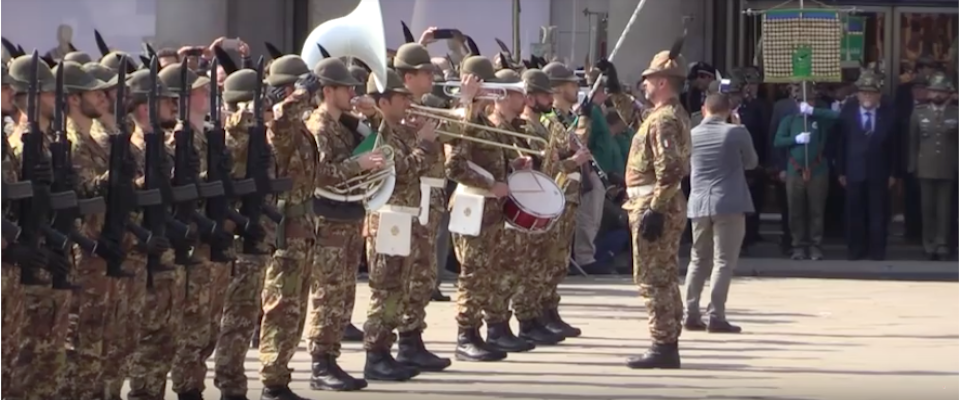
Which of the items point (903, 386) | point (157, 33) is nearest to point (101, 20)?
point (157, 33)

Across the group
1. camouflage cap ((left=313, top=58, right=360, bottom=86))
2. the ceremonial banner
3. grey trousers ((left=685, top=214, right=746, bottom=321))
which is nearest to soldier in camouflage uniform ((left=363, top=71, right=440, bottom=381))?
camouflage cap ((left=313, top=58, right=360, bottom=86))

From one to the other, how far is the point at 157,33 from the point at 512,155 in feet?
27.5

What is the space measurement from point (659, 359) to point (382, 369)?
1610 mm

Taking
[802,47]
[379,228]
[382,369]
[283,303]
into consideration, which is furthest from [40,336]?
[802,47]

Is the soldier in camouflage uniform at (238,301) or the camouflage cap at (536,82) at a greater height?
the camouflage cap at (536,82)

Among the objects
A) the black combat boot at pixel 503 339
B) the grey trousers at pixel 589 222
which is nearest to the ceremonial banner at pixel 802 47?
the grey trousers at pixel 589 222

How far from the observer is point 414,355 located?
36.9ft

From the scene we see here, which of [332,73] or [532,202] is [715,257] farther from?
[332,73]

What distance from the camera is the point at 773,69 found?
62.1ft

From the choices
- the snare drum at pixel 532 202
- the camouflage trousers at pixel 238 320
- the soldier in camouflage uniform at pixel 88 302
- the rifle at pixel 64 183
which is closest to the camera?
the rifle at pixel 64 183

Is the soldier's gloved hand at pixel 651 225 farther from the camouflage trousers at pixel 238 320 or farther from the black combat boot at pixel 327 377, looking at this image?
the camouflage trousers at pixel 238 320

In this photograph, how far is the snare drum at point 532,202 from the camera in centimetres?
1209

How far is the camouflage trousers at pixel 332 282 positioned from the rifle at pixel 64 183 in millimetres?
1928

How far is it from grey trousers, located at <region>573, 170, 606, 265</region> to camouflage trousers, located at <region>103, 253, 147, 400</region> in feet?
30.0
